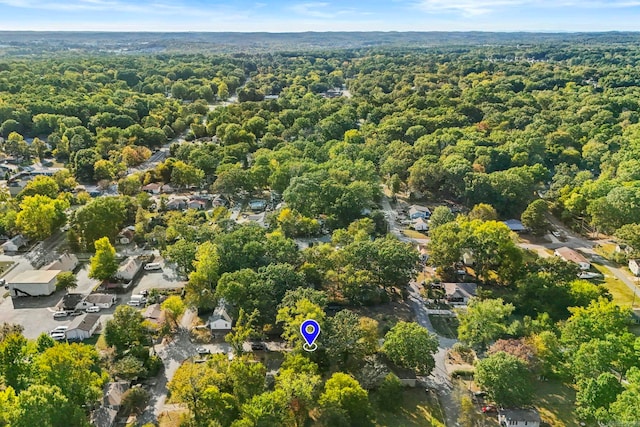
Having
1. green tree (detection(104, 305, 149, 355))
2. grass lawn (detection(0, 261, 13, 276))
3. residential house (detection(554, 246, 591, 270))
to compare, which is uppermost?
green tree (detection(104, 305, 149, 355))

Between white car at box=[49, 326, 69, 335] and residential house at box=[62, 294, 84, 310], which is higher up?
residential house at box=[62, 294, 84, 310]

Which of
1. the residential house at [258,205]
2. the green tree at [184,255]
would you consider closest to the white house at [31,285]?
the green tree at [184,255]

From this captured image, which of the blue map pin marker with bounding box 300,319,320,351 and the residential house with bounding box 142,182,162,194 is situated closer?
the blue map pin marker with bounding box 300,319,320,351

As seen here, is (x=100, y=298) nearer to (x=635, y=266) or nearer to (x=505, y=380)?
(x=505, y=380)

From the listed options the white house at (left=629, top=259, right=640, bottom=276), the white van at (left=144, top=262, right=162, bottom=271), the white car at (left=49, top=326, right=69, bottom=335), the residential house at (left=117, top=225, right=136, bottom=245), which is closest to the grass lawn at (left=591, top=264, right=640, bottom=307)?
the white house at (left=629, top=259, right=640, bottom=276)

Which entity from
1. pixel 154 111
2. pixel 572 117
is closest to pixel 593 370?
pixel 572 117

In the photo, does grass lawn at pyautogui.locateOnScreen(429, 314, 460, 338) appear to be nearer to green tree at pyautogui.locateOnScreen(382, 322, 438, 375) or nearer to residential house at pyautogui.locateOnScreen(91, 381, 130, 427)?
green tree at pyautogui.locateOnScreen(382, 322, 438, 375)

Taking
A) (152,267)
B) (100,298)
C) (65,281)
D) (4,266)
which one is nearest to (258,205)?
(152,267)

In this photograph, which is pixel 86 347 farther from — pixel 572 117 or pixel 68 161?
pixel 572 117
